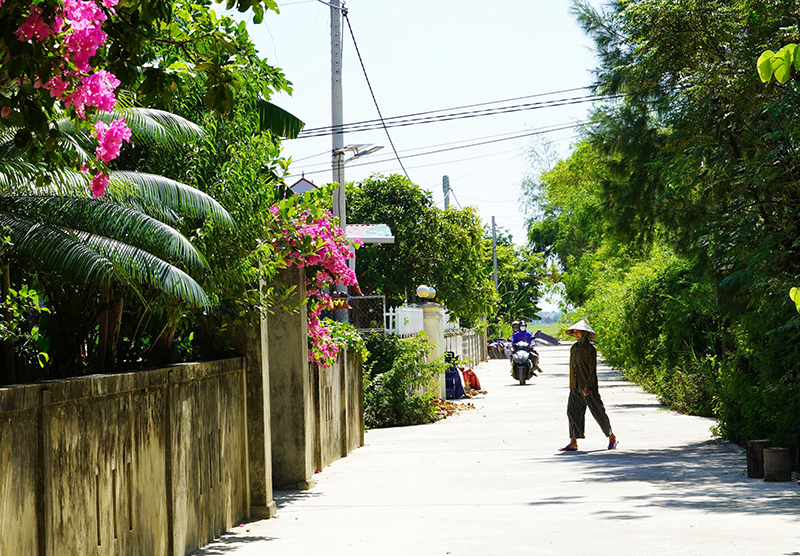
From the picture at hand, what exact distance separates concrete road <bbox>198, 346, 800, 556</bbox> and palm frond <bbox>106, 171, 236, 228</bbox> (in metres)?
2.78

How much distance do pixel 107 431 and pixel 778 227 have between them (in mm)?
8752

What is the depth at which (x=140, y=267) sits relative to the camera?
652cm

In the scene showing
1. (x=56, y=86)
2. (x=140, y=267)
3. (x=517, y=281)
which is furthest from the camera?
(x=517, y=281)

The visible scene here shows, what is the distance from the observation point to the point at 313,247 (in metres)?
10.9

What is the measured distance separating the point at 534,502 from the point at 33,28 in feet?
25.2

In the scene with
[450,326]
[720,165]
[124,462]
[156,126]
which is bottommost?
[124,462]

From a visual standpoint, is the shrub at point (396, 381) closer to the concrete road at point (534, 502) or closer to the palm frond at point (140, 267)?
the concrete road at point (534, 502)

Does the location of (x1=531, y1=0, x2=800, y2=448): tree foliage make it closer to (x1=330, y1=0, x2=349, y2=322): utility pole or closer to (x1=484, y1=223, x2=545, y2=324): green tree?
(x1=330, y1=0, x2=349, y2=322): utility pole

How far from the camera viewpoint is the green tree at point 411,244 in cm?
3155

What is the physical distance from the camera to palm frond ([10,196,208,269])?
6.48 meters

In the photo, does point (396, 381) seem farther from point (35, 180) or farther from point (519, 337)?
point (519, 337)

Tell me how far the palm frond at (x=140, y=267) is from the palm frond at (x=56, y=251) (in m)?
0.14

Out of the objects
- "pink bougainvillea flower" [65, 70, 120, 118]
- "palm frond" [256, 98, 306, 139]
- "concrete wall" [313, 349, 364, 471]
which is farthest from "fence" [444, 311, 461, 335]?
"pink bougainvillea flower" [65, 70, 120, 118]

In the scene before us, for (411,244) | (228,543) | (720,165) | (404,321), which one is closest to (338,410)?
(228,543)
